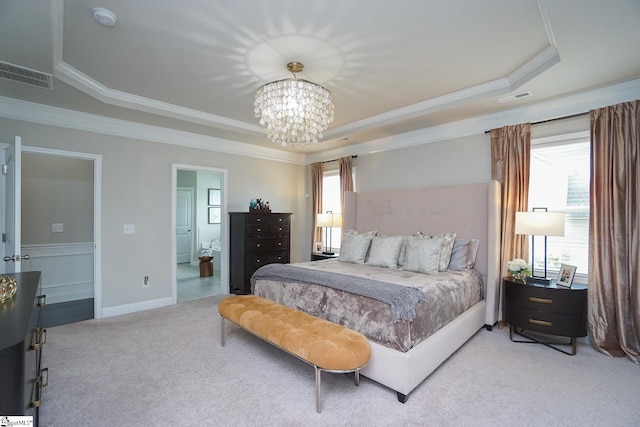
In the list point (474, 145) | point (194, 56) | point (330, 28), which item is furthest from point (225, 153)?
point (474, 145)

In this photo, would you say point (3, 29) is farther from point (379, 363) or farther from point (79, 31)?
point (379, 363)

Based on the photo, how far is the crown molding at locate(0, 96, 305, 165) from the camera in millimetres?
3476

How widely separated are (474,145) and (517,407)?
9.95ft

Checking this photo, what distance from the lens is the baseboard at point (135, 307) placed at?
4020 millimetres

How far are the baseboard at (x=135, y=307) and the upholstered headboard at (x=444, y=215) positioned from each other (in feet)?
10.1

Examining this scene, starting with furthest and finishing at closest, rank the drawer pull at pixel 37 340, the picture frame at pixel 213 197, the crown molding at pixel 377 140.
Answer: the picture frame at pixel 213 197, the crown molding at pixel 377 140, the drawer pull at pixel 37 340

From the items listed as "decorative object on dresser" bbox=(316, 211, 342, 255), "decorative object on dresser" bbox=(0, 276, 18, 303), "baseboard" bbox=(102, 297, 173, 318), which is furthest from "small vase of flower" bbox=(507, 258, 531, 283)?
"baseboard" bbox=(102, 297, 173, 318)

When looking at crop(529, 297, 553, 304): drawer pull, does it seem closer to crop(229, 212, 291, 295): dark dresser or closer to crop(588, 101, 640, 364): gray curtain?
crop(588, 101, 640, 364): gray curtain

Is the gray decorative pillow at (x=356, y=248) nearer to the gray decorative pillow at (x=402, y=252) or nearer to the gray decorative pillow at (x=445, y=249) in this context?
the gray decorative pillow at (x=402, y=252)

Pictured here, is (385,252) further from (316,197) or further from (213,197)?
(213,197)

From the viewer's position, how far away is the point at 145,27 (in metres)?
2.24

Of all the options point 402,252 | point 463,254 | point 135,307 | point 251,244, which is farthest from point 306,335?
point 135,307

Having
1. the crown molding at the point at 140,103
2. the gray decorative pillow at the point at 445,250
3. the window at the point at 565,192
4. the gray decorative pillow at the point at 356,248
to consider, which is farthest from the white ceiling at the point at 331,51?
the gray decorative pillow at the point at 356,248

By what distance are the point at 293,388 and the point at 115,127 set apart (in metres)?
4.03
